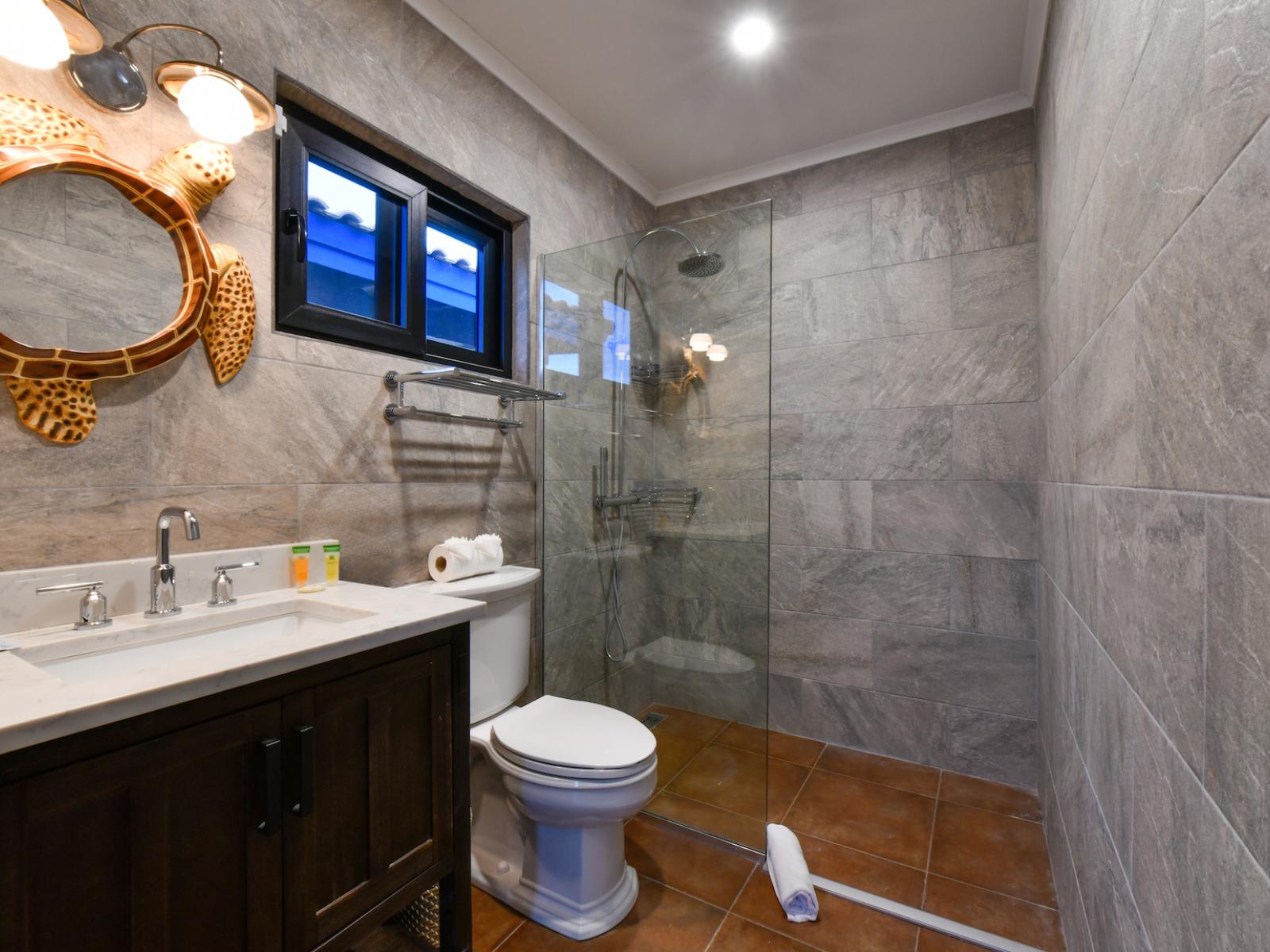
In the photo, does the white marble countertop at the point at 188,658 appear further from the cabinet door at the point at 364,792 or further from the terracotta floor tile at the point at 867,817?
the terracotta floor tile at the point at 867,817

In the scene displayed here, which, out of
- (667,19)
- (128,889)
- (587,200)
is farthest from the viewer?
(587,200)

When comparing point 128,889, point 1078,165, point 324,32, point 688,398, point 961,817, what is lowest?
point 961,817

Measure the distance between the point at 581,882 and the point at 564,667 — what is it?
0.83m

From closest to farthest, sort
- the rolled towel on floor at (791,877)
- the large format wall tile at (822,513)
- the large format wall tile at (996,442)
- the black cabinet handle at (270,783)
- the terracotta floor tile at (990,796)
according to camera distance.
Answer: the black cabinet handle at (270,783), the rolled towel on floor at (791,877), the terracotta floor tile at (990,796), the large format wall tile at (996,442), the large format wall tile at (822,513)

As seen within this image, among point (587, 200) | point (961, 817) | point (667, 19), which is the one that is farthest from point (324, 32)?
point (961, 817)

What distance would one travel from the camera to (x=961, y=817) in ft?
6.75

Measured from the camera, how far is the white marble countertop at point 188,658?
74 cm

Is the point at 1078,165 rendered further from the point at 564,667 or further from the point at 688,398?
the point at 564,667

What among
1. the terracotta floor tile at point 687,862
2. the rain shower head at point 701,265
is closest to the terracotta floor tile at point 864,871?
the terracotta floor tile at point 687,862

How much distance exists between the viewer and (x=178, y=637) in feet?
3.84

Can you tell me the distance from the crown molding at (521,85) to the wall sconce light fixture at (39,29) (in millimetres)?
998

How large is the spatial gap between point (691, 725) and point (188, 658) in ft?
5.24

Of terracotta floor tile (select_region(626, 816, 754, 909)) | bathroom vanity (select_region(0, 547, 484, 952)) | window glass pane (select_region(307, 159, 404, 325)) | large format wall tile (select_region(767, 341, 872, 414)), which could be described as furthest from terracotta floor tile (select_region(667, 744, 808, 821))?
window glass pane (select_region(307, 159, 404, 325))

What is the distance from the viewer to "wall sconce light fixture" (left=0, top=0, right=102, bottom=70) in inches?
39.5
